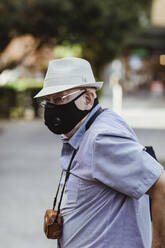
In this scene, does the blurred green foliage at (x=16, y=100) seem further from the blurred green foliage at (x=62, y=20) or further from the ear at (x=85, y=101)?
the ear at (x=85, y=101)

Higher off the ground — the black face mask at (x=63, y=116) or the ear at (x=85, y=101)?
the ear at (x=85, y=101)

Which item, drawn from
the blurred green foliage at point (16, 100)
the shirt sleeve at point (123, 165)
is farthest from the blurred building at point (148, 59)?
the shirt sleeve at point (123, 165)

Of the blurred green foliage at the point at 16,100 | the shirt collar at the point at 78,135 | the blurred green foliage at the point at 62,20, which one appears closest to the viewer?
the shirt collar at the point at 78,135

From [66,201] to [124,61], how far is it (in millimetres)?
53253

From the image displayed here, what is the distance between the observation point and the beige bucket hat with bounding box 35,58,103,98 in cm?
227

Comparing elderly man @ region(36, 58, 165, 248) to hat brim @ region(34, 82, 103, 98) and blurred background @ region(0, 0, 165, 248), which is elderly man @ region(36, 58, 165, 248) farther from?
blurred background @ region(0, 0, 165, 248)

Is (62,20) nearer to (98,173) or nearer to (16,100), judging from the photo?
(16,100)

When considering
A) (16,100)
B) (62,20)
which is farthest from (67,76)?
(16,100)

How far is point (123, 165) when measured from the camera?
204 centimetres

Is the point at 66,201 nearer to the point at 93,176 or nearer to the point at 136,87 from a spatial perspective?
the point at 93,176

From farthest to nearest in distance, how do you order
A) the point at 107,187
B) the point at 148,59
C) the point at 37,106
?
the point at 148,59 → the point at 37,106 → the point at 107,187

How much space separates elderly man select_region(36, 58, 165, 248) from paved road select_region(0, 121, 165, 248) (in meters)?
3.41

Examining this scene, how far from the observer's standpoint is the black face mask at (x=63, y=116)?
92.4 inches

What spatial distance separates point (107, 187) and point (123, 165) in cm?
16
